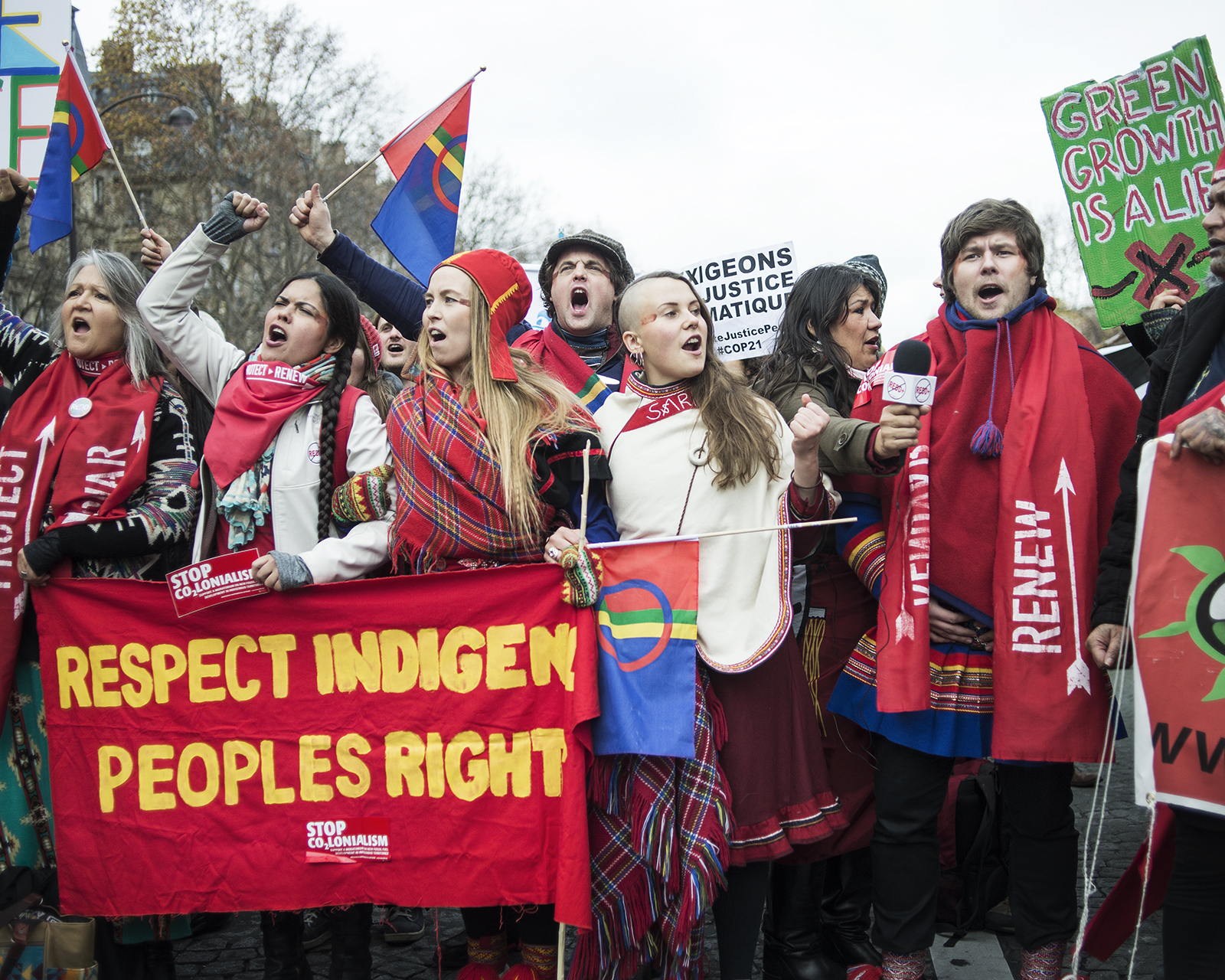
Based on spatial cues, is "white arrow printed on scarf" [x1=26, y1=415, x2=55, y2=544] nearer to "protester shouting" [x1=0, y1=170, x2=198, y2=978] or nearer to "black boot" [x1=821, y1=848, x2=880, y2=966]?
"protester shouting" [x1=0, y1=170, x2=198, y2=978]

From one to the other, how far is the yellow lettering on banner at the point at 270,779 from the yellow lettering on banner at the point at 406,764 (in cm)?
33

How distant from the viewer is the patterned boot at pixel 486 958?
326 centimetres

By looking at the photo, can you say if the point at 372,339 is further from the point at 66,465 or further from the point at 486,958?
the point at 486,958

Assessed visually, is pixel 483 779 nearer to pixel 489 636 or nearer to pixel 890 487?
pixel 489 636

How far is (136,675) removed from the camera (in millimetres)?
3367

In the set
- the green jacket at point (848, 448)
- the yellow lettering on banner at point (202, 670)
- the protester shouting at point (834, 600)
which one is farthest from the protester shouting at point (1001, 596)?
the yellow lettering on banner at point (202, 670)

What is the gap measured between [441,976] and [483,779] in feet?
3.38

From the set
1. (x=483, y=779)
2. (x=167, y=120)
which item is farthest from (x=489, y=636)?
(x=167, y=120)

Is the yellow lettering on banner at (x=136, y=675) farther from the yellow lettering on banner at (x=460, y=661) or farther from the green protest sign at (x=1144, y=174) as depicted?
the green protest sign at (x=1144, y=174)

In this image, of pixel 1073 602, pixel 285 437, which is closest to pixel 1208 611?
pixel 1073 602

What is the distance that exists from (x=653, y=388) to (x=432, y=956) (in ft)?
7.56

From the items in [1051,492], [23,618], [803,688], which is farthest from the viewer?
[23,618]

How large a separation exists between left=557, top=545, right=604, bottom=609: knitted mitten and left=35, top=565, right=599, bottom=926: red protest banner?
64 mm

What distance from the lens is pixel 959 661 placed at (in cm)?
312
